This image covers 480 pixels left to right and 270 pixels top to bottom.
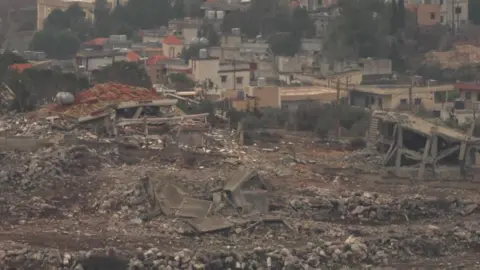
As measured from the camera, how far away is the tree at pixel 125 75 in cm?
2983

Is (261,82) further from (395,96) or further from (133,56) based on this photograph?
(133,56)

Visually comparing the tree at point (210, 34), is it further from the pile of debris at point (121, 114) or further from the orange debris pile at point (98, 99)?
the pile of debris at point (121, 114)

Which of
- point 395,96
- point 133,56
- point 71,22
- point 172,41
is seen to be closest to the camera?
point 395,96

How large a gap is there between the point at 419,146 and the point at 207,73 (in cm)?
1609

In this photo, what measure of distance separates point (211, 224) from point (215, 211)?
0.49 metres

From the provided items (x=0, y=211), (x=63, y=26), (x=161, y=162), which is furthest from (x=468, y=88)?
(x=63, y=26)

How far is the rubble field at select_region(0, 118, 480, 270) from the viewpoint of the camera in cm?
1488

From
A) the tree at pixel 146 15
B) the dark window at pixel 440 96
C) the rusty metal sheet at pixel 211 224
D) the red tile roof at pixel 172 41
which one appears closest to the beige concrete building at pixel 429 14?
the red tile roof at pixel 172 41

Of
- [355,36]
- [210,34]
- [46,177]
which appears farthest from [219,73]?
[46,177]

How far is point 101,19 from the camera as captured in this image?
5344 centimetres

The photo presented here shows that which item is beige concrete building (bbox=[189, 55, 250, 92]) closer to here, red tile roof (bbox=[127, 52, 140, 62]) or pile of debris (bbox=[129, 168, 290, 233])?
red tile roof (bbox=[127, 52, 140, 62])

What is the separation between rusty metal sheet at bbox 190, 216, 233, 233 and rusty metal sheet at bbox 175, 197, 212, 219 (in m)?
0.15

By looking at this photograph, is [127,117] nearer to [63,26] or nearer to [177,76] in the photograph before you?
[177,76]

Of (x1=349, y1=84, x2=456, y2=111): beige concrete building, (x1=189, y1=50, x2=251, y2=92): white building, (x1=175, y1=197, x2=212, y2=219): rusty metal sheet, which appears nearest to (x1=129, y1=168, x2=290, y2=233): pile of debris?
(x1=175, y1=197, x2=212, y2=219): rusty metal sheet
